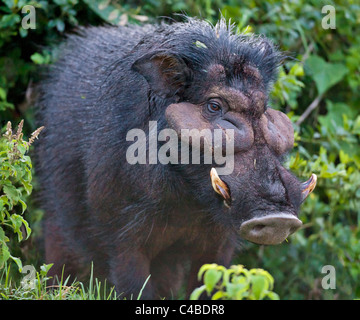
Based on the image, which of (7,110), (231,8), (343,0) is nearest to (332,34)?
(343,0)

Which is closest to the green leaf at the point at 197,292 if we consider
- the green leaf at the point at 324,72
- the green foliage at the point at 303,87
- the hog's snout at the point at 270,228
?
the hog's snout at the point at 270,228

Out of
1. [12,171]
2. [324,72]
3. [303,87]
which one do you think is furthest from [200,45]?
[324,72]

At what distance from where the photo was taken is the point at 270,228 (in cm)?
350

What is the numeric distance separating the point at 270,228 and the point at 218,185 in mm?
353

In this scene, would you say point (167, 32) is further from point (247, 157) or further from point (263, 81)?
point (247, 157)

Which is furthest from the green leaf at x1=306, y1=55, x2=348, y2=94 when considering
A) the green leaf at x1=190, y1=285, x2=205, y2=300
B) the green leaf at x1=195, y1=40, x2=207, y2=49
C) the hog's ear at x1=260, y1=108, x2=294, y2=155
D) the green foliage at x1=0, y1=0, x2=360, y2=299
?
the green leaf at x1=190, y1=285, x2=205, y2=300

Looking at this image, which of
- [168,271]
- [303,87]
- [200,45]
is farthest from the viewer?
[303,87]

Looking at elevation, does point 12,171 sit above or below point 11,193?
above

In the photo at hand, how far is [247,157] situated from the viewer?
12.1 ft

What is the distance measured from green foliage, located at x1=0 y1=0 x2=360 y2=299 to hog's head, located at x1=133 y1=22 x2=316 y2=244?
1.24m

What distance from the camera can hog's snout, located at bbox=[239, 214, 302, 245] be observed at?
11.3 ft

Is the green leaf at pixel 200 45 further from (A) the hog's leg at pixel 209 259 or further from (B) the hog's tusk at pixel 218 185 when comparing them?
(A) the hog's leg at pixel 209 259

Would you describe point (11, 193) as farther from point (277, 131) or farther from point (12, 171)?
point (277, 131)

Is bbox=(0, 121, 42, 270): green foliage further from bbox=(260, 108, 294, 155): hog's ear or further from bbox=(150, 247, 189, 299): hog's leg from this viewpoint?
bbox=(150, 247, 189, 299): hog's leg
